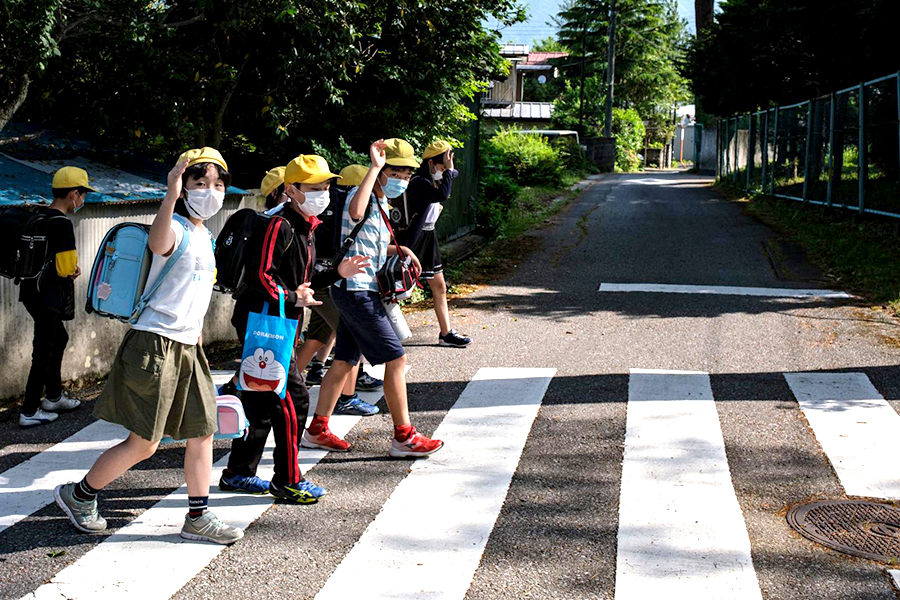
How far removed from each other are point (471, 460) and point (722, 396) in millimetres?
2469

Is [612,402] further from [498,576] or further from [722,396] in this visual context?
[498,576]

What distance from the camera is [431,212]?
867cm

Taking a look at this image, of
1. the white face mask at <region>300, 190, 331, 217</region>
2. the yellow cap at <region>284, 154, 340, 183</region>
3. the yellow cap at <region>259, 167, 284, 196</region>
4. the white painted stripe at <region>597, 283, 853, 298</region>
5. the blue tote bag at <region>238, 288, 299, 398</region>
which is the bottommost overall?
the white painted stripe at <region>597, 283, 853, 298</region>

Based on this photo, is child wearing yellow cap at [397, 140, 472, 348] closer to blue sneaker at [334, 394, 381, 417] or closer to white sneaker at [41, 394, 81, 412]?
blue sneaker at [334, 394, 381, 417]

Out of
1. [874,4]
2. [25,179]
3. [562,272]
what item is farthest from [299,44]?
[874,4]

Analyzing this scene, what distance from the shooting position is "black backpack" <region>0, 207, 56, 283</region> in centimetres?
635

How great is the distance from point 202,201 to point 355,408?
2914 millimetres

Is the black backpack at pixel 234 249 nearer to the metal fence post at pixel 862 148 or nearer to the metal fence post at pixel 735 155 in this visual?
the metal fence post at pixel 862 148

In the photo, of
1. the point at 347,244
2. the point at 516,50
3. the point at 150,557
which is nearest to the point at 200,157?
the point at 347,244

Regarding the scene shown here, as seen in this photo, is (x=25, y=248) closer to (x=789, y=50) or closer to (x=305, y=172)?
(x=305, y=172)

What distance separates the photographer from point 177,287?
173 inches

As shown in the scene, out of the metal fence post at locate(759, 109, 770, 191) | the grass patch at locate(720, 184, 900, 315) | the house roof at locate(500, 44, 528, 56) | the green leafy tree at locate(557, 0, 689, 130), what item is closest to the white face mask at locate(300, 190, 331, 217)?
the grass patch at locate(720, 184, 900, 315)

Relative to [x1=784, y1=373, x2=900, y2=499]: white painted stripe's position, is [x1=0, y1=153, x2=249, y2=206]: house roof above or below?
above

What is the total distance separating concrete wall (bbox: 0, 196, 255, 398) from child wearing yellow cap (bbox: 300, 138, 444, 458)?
251 cm
